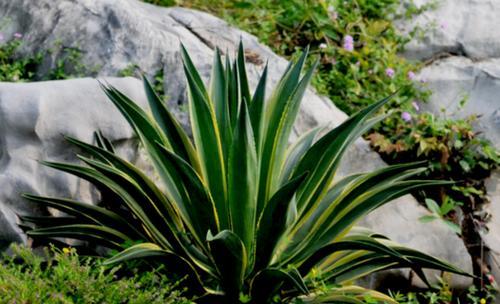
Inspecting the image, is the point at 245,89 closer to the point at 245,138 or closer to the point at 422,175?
the point at 245,138

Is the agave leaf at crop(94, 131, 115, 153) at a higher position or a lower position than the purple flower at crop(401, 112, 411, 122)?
higher

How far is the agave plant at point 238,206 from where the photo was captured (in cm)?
253

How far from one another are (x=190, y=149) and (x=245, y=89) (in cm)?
33

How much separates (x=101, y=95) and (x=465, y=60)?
2.33m

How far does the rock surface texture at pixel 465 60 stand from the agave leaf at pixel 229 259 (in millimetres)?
1665

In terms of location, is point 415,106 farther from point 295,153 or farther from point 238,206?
point 238,206

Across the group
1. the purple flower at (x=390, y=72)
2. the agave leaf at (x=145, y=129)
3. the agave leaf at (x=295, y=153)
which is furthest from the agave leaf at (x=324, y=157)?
the purple flower at (x=390, y=72)

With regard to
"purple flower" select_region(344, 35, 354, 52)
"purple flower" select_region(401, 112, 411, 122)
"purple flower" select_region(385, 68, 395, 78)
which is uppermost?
"purple flower" select_region(344, 35, 354, 52)

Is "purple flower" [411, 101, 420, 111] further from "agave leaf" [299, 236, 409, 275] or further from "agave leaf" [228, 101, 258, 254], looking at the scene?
"agave leaf" [228, 101, 258, 254]

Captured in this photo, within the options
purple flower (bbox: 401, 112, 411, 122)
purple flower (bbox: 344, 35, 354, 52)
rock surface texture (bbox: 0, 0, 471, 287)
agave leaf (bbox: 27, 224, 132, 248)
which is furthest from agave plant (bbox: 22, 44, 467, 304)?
purple flower (bbox: 344, 35, 354, 52)

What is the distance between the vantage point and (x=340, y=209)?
2752 mm

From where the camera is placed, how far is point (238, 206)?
2.50 metres

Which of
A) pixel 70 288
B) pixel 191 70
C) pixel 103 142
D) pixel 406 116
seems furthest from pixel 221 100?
pixel 406 116

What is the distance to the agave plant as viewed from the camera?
8.30ft
